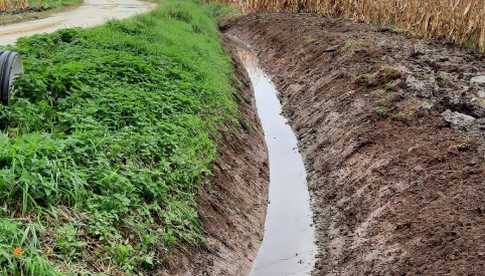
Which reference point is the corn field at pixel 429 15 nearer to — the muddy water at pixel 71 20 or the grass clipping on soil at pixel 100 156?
the grass clipping on soil at pixel 100 156

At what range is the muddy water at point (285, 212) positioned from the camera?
7414mm

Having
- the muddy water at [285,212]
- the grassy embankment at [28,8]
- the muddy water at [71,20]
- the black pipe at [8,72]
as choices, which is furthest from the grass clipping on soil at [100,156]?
the grassy embankment at [28,8]

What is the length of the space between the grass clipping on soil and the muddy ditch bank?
1.95m

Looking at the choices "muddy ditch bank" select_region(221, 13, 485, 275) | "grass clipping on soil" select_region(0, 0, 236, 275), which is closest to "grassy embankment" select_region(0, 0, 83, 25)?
"grass clipping on soil" select_region(0, 0, 236, 275)

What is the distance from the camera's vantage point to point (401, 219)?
694 cm

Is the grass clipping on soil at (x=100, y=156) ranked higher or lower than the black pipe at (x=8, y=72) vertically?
lower

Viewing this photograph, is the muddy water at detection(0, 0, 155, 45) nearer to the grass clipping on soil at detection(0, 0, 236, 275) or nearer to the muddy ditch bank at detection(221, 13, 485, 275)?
the grass clipping on soil at detection(0, 0, 236, 275)

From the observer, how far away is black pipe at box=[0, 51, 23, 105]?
23.3ft

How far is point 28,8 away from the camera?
21938 mm

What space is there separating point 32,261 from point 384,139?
6061 millimetres

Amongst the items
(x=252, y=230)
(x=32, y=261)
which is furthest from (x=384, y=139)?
(x=32, y=261)

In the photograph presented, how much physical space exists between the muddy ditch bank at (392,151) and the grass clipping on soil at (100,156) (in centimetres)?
195

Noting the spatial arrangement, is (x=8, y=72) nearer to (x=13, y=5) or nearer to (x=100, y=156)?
(x=100, y=156)

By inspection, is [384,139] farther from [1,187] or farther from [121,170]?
[1,187]
